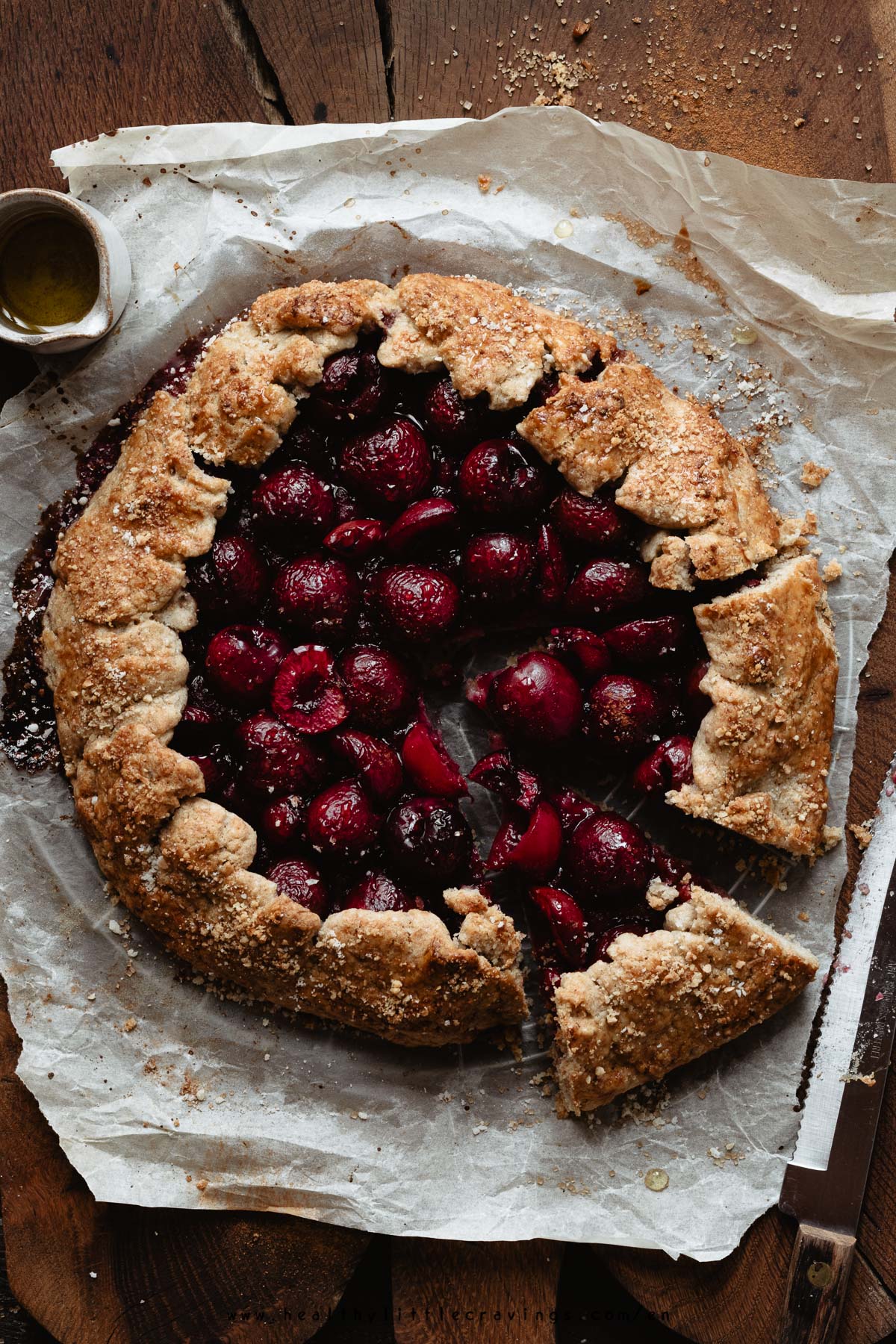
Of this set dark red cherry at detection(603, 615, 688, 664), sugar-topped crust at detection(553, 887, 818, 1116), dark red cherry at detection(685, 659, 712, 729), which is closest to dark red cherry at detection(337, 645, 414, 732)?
dark red cherry at detection(603, 615, 688, 664)

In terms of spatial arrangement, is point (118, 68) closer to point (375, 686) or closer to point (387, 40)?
point (387, 40)

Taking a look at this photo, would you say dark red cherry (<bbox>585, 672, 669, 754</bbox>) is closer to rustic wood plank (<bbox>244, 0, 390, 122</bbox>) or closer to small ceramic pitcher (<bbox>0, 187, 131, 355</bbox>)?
small ceramic pitcher (<bbox>0, 187, 131, 355</bbox>)

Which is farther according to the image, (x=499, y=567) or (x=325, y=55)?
(x=325, y=55)

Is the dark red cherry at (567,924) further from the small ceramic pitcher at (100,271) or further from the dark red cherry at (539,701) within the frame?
the small ceramic pitcher at (100,271)

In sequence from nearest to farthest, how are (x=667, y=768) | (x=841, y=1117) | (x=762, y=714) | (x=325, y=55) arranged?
(x=762, y=714) → (x=667, y=768) → (x=841, y=1117) → (x=325, y=55)

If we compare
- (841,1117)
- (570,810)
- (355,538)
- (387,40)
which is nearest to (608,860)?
(570,810)

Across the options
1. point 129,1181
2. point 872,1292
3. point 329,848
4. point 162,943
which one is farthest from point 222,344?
point 872,1292
